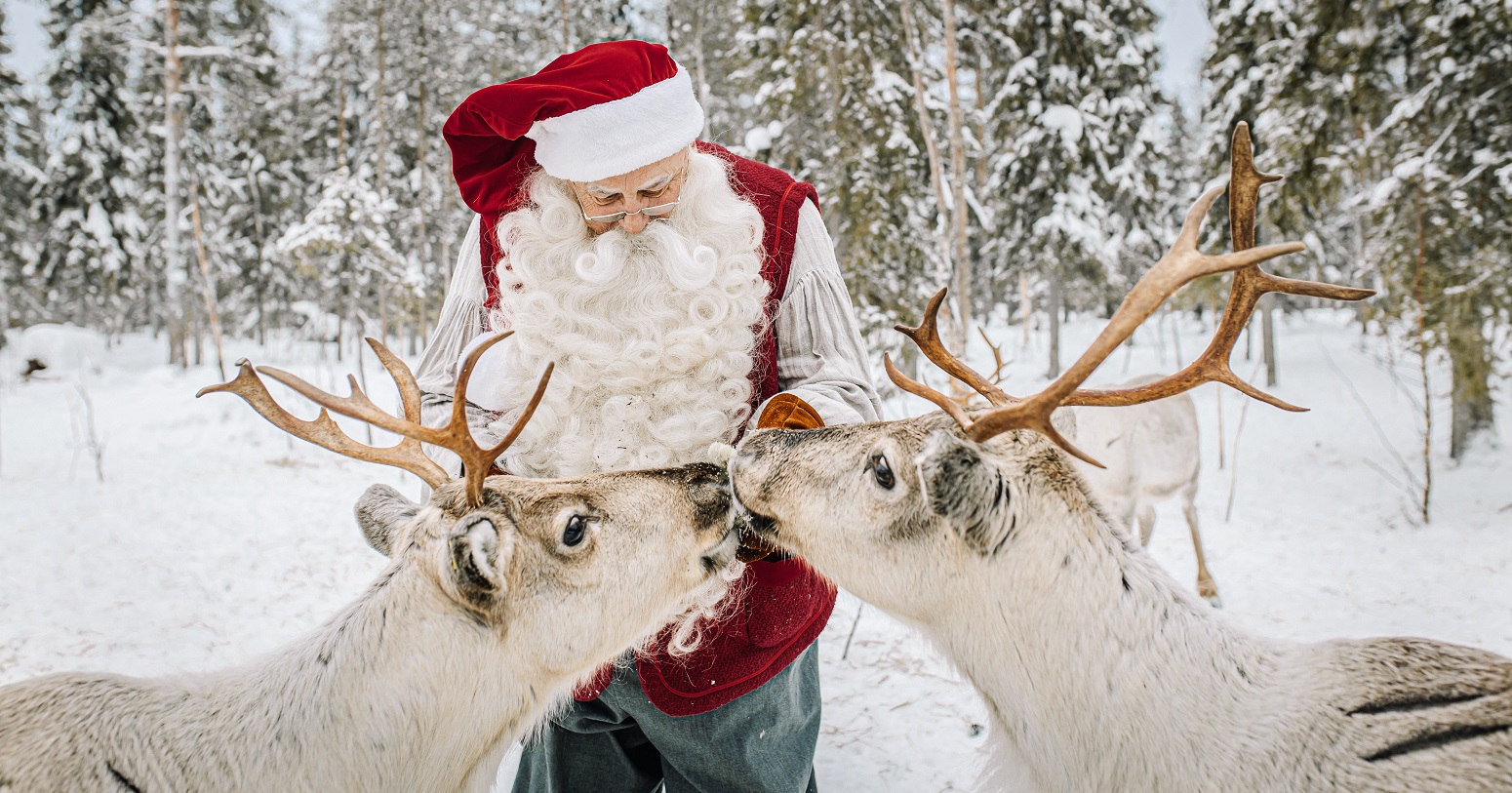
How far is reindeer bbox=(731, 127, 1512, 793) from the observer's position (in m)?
1.57

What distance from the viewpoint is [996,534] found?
1.80 m

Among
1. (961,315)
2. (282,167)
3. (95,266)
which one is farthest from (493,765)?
(282,167)

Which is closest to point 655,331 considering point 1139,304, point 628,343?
point 628,343

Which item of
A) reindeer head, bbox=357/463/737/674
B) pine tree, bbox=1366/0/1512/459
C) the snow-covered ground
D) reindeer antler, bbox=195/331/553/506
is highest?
pine tree, bbox=1366/0/1512/459

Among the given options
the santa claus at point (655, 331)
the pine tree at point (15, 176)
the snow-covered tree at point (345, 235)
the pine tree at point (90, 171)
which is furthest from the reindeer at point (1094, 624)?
the pine tree at point (15, 176)

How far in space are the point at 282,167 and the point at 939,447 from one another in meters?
26.7

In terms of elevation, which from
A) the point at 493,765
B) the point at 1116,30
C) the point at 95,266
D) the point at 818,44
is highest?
the point at 1116,30

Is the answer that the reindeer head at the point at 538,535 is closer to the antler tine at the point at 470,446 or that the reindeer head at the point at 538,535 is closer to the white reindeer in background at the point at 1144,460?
Result: the antler tine at the point at 470,446

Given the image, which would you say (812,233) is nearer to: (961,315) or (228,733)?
(228,733)

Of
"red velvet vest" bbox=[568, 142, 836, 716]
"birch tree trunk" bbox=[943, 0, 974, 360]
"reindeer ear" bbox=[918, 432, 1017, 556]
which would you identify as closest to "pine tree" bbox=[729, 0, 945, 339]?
"birch tree trunk" bbox=[943, 0, 974, 360]

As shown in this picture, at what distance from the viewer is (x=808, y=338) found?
239 cm

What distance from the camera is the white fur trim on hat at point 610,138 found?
2309 mm

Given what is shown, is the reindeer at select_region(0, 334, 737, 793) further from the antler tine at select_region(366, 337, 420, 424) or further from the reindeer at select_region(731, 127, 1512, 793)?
the reindeer at select_region(731, 127, 1512, 793)

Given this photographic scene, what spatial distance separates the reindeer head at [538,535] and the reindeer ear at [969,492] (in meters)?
0.61
